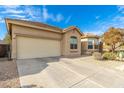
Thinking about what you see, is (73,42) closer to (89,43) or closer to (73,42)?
(73,42)

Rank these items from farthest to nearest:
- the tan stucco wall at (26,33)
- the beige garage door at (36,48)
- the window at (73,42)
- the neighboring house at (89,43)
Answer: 1. the neighboring house at (89,43)
2. the window at (73,42)
3. the beige garage door at (36,48)
4. the tan stucco wall at (26,33)

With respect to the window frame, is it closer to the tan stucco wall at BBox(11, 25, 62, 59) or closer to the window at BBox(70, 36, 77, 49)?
the window at BBox(70, 36, 77, 49)

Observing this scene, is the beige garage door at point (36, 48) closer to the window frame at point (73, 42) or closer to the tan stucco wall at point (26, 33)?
the tan stucco wall at point (26, 33)

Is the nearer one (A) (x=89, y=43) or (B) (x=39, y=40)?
(B) (x=39, y=40)

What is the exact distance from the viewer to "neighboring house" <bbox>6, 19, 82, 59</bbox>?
10784mm

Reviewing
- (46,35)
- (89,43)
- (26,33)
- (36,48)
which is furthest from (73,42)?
(26,33)

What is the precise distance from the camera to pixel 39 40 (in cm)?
1253

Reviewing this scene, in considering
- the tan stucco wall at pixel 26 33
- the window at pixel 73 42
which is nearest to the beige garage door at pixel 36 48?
the tan stucco wall at pixel 26 33

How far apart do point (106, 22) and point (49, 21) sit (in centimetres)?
915

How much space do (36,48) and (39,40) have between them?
98 cm

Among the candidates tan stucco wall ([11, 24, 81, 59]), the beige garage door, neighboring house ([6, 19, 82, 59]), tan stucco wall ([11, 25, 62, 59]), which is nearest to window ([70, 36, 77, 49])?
neighboring house ([6, 19, 82, 59])

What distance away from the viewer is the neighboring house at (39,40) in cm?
1078

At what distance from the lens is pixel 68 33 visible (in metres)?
16.0
